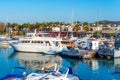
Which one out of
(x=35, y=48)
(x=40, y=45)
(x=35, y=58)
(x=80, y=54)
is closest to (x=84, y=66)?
(x=80, y=54)

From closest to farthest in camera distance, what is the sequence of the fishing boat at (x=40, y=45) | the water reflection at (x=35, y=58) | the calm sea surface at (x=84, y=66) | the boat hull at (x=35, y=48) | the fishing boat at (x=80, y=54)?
the calm sea surface at (x=84, y=66) → the water reflection at (x=35, y=58) → the fishing boat at (x=80, y=54) → the boat hull at (x=35, y=48) → the fishing boat at (x=40, y=45)

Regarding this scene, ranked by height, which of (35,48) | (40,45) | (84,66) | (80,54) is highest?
(40,45)

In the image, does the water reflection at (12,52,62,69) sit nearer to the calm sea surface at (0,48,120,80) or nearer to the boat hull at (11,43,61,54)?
the calm sea surface at (0,48,120,80)

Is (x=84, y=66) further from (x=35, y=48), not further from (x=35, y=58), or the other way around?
(x=35, y=48)

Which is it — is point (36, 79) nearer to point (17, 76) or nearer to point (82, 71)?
point (17, 76)

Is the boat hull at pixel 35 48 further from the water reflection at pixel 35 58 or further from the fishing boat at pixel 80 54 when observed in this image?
the fishing boat at pixel 80 54

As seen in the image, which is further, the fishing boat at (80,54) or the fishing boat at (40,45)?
the fishing boat at (40,45)

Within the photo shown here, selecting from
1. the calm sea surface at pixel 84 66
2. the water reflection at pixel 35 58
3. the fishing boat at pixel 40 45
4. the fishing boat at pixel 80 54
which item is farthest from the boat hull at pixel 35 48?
the fishing boat at pixel 80 54

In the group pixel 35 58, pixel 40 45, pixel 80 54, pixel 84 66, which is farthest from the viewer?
pixel 40 45

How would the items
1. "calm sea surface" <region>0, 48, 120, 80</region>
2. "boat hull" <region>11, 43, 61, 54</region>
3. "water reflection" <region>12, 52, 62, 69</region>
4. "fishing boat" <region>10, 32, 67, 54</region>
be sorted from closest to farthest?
"calm sea surface" <region>0, 48, 120, 80</region> → "water reflection" <region>12, 52, 62, 69</region> → "boat hull" <region>11, 43, 61, 54</region> → "fishing boat" <region>10, 32, 67, 54</region>

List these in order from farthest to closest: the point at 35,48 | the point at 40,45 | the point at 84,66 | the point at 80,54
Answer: the point at 35,48, the point at 40,45, the point at 80,54, the point at 84,66

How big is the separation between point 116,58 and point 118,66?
5.70 metres

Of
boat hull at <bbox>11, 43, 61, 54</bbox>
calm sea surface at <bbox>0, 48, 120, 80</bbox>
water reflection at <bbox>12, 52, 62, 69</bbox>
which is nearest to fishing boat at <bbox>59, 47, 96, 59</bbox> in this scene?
calm sea surface at <bbox>0, 48, 120, 80</bbox>

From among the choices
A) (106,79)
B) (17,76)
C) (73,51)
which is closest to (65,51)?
(73,51)
